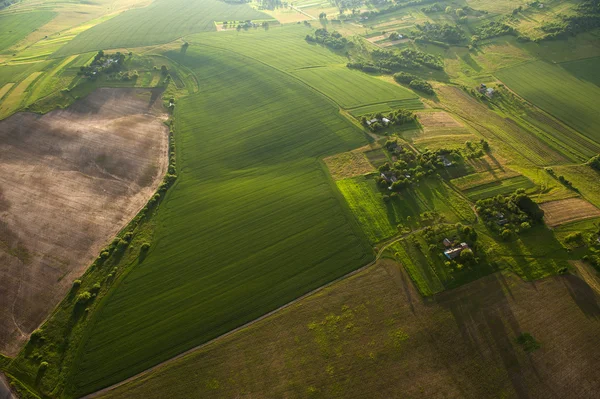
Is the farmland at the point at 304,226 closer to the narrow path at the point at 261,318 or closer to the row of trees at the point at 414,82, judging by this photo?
the narrow path at the point at 261,318

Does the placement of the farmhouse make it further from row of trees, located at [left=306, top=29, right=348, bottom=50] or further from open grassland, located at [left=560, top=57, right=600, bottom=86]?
row of trees, located at [left=306, top=29, right=348, bottom=50]

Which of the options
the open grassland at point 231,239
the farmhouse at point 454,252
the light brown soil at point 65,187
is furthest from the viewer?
the farmhouse at point 454,252

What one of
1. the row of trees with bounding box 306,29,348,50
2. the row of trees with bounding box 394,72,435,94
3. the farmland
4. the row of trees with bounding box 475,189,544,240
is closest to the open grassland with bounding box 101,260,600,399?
the farmland

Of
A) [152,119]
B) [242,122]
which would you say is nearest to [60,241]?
[152,119]

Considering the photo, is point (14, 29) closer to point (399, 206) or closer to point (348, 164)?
point (348, 164)

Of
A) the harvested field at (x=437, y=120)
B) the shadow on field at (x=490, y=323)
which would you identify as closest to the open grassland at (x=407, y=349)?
the shadow on field at (x=490, y=323)

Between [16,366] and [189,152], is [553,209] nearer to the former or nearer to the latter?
[189,152]

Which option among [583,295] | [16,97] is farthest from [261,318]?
[16,97]

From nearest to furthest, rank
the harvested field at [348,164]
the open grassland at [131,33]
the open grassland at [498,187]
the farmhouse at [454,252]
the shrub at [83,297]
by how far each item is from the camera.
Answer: the shrub at [83,297] → the farmhouse at [454,252] → the open grassland at [498,187] → the harvested field at [348,164] → the open grassland at [131,33]
